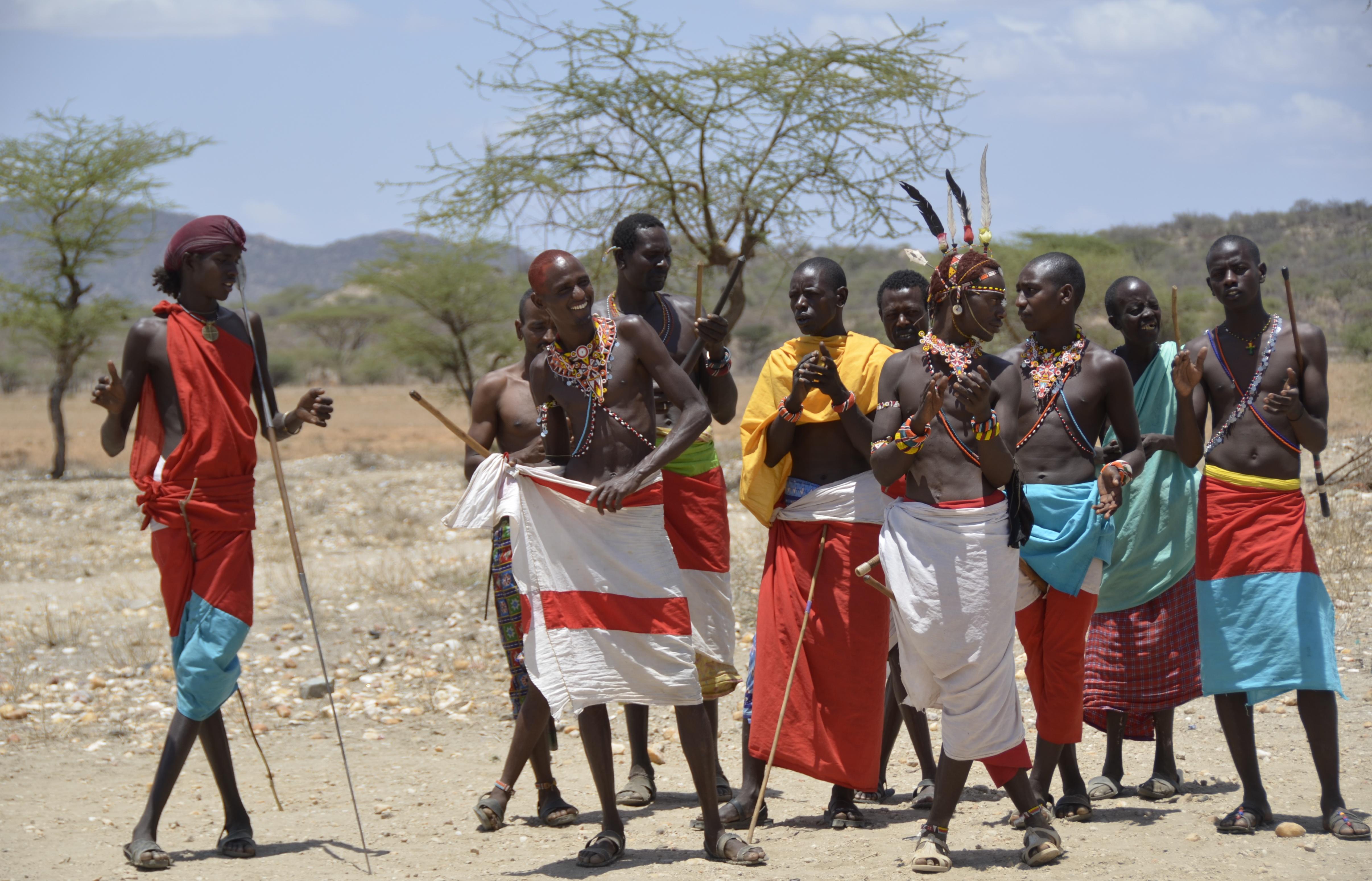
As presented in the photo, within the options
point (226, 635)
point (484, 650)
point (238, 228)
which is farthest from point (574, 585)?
point (484, 650)

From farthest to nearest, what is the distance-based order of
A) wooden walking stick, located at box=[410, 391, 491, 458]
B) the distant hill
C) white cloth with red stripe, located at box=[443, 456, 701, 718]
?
the distant hill < wooden walking stick, located at box=[410, 391, 491, 458] < white cloth with red stripe, located at box=[443, 456, 701, 718]

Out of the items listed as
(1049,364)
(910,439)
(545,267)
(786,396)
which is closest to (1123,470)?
(1049,364)

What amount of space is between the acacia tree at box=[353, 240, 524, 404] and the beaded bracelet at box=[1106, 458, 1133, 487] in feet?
65.8

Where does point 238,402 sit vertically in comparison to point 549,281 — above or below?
below

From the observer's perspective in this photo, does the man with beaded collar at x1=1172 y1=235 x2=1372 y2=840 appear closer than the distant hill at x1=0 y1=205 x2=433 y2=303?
Yes

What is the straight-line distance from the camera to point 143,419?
4.64 meters

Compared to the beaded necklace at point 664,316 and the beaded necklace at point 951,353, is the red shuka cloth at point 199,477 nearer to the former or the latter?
the beaded necklace at point 664,316

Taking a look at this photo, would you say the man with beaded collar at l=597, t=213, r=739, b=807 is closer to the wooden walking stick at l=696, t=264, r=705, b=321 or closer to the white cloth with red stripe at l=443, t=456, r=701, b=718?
the wooden walking stick at l=696, t=264, r=705, b=321

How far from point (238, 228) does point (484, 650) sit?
3.94m

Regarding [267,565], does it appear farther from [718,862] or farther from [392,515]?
[718,862]

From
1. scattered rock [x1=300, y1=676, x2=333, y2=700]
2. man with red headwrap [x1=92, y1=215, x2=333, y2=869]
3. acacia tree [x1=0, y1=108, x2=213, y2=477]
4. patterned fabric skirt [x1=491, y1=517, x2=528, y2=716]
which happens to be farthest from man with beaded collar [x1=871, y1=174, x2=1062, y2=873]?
acacia tree [x1=0, y1=108, x2=213, y2=477]

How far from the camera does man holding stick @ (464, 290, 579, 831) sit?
191 inches

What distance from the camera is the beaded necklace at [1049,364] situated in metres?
4.46

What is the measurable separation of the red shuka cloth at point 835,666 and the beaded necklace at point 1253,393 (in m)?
1.30
